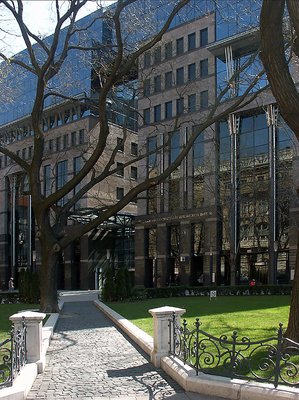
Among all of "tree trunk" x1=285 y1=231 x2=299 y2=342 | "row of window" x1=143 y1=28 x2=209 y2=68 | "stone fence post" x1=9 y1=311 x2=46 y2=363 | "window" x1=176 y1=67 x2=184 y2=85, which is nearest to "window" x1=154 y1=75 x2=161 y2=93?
"window" x1=176 y1=67 x2=184 y2=85

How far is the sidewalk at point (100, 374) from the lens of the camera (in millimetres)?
7742

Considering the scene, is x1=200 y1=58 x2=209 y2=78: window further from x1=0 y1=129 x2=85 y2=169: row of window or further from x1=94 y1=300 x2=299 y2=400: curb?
x1=94 y1=300 x2=299 y2=400: curb

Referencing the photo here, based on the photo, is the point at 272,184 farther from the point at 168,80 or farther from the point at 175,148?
the point at 168,80

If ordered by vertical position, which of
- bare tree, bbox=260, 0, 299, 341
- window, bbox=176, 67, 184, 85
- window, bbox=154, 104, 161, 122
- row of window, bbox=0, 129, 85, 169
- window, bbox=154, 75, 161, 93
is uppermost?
window, bbox=176, 67, 184, 85

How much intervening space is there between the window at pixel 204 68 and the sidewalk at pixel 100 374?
1463 inches

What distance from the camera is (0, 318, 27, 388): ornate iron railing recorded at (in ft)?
24.3

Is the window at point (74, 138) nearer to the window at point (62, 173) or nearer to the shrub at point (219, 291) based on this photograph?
the window at point (62, 173)

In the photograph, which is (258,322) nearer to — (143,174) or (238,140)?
(238,140)

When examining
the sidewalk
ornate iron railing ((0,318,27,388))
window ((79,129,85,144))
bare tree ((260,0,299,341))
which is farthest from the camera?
window ((79,129,85,144))

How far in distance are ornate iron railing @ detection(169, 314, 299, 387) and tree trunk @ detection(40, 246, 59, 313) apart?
12304mm

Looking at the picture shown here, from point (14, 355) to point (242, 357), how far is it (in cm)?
349

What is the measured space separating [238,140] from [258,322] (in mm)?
31370

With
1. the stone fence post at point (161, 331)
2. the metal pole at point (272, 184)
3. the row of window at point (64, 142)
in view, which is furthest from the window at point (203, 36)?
the stone fence post at point (161, 331)

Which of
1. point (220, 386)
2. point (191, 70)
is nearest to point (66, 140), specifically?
point (191, 70)
